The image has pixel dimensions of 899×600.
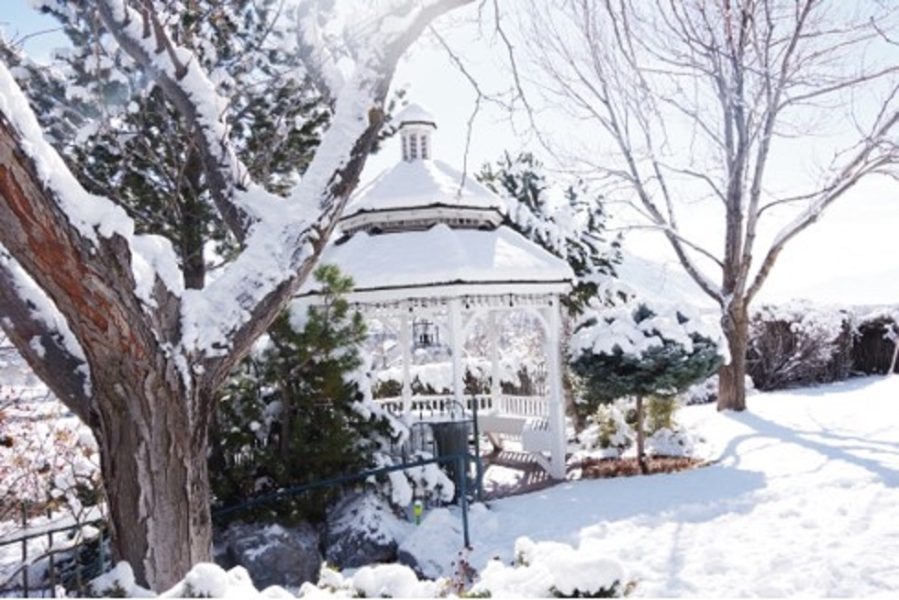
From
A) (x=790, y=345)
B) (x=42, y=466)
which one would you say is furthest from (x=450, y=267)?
(x=790, y=345)

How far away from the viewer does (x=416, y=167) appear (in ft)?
36.8

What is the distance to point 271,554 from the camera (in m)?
6.18

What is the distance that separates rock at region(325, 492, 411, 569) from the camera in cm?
663

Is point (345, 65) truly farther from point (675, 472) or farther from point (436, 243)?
point (675, 472)

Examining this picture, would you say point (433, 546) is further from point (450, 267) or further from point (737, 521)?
point (450, 267)

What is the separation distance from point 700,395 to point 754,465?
724 centimetres

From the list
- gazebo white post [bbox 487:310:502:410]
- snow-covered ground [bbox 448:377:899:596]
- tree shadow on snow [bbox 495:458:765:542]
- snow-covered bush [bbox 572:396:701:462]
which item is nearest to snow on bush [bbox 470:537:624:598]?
snow-covered ground [bbox 448:377:899:596]

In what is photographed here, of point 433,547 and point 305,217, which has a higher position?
point 305,217

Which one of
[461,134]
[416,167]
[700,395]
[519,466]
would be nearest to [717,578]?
[461,134]

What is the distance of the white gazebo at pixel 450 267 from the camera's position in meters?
9.08

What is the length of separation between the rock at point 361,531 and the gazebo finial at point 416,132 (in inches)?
261

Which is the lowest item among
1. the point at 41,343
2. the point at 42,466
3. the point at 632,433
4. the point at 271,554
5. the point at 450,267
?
the point at 271,554

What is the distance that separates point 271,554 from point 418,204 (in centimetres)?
571

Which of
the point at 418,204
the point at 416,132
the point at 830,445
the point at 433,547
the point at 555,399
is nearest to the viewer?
the point at 433,547
